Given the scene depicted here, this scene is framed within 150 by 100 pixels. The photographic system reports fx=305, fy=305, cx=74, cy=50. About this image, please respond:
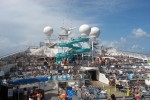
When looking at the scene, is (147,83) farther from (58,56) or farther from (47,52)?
(47,52)

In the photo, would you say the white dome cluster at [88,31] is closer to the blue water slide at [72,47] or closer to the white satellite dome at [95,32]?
the white satellite dome at [95,32]

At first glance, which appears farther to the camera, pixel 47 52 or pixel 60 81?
pixel 47 52

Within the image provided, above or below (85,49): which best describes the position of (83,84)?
below

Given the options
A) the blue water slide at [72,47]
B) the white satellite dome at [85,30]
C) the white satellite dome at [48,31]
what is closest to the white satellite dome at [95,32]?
the white satellite dome at [85,30]

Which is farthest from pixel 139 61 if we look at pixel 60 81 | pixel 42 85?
pixel 42 85

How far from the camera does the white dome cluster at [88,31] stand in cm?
5212

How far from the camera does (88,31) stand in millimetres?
52375

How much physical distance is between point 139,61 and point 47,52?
1447 cm

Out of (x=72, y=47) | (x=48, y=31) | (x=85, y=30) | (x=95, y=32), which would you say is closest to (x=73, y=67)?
(x=72, y=47)

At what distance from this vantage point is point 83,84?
2908cm

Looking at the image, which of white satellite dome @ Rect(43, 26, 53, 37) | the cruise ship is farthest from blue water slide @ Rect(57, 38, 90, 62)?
white satellite dome @ Rect(43, 26, 53, 37)

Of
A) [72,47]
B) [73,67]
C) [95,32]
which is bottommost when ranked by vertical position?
[73,67]

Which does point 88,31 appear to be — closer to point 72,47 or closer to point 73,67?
point 72,47

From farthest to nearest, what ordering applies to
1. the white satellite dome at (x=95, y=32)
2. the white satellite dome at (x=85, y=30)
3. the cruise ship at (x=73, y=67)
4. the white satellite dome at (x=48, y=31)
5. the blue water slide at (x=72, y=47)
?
the white satellite dome at (x=48, y=31)
the white satellite dome at (x=95, y=32)
the white satellite dome at (x=85, y=30)
the blue water slide at (x=72, y=47)
the cruise ship at (x=73, y=67)
